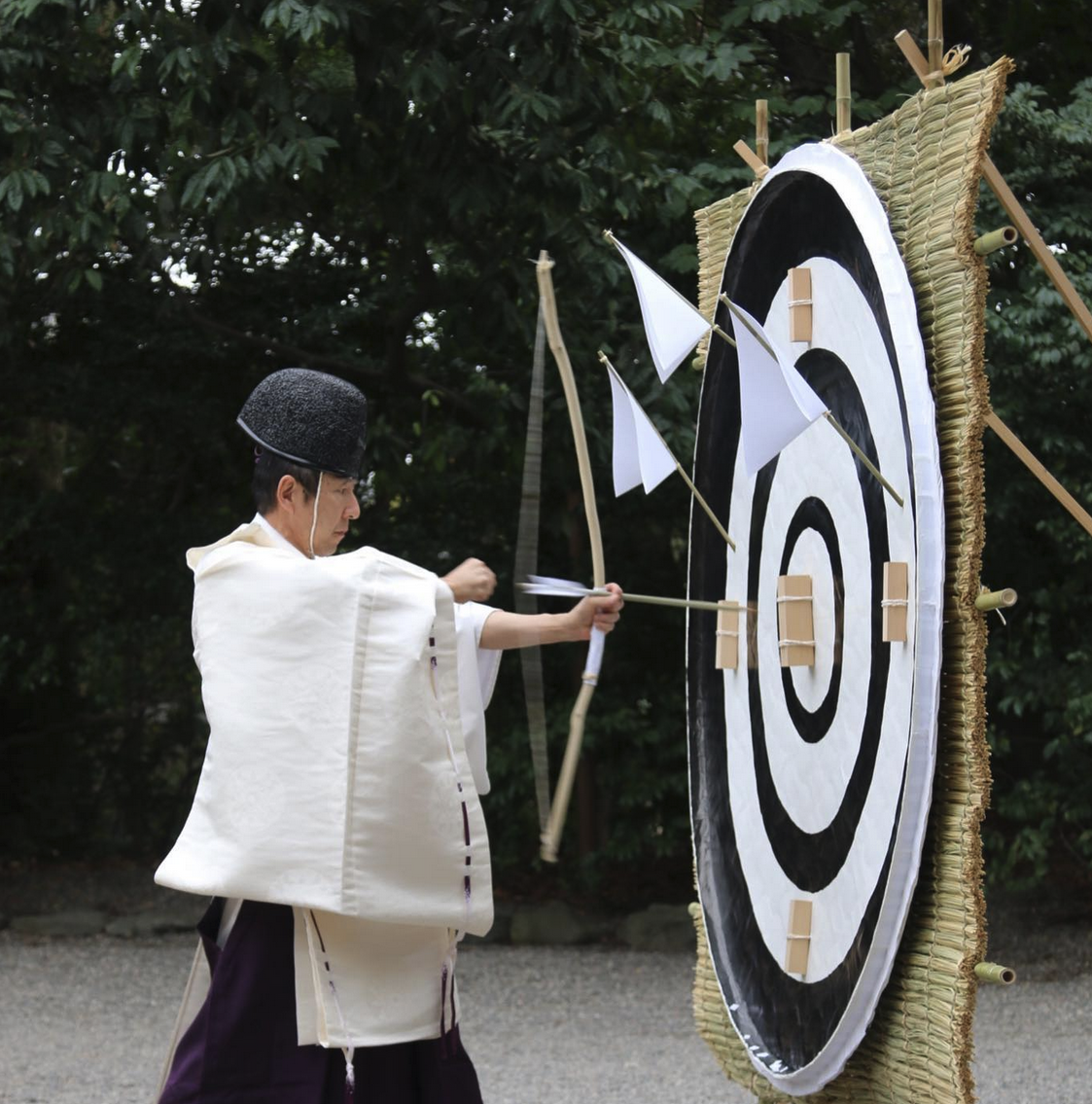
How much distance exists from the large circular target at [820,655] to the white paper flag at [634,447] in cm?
24

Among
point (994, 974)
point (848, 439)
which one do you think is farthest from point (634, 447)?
point (994, 974)

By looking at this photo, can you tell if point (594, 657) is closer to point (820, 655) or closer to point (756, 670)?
point (820, 655)

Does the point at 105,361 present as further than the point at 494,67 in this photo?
Yes

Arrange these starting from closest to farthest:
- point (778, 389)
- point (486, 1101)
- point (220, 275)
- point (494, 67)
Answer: point (778, 389) → point (486, 1101) → point (494, 67) → point (220, 275)

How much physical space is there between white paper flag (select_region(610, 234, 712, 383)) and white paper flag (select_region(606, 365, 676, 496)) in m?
0.09

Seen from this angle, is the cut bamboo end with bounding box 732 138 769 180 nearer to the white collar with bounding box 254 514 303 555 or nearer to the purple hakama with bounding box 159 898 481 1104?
the white collar with bounding box 254 514 303 555

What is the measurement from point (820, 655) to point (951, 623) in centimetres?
38

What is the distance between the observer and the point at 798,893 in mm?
2398

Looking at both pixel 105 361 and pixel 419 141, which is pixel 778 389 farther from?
pixel 105 361

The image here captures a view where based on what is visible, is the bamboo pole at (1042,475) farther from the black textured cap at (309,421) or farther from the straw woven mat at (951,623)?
the black textured cap at (309,421)

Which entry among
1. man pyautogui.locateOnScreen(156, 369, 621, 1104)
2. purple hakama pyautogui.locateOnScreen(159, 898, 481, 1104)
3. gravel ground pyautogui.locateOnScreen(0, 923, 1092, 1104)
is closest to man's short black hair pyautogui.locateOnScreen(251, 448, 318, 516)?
man pyautogui.locateOnScreen(156, 369, 621, 1104)

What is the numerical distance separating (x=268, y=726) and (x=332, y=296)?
512 centimetres

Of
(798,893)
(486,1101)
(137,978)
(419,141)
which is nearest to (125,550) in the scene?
(137,978)

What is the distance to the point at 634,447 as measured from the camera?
8.14 ft
